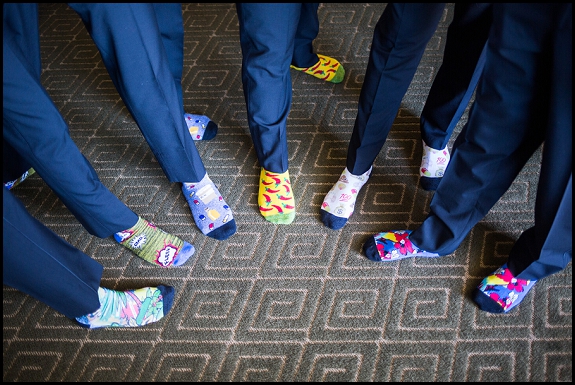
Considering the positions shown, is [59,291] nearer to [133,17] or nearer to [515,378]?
[133,17]

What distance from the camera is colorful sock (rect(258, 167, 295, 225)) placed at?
129cm

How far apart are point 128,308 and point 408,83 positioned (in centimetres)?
83

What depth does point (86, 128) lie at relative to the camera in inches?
65.0

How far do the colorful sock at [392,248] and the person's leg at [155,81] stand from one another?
0.37 m

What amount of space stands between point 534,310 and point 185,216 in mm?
914

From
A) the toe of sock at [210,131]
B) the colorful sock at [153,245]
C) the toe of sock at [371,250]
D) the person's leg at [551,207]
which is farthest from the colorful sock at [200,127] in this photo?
the person's leg at [551,207]

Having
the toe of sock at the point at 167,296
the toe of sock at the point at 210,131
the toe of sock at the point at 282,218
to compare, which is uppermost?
the toe of sock at the point at 210,131

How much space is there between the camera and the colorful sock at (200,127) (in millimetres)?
1546

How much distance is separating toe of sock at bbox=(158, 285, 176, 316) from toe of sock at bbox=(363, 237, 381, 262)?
0.49 meters

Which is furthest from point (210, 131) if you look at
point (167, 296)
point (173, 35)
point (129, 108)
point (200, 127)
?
point (167, 296)

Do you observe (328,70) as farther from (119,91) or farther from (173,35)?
(119,91)

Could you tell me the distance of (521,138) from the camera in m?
0.89

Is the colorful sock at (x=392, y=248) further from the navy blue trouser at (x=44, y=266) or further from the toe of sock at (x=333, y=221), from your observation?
the navy blue trouser at (x=44, y=266)

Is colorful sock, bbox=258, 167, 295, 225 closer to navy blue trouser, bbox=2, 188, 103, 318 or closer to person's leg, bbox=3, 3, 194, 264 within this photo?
person's leg, bbox=3, 3, 194, 264
